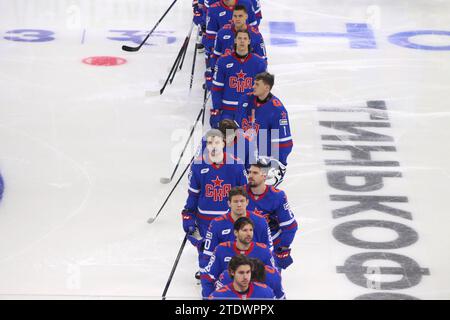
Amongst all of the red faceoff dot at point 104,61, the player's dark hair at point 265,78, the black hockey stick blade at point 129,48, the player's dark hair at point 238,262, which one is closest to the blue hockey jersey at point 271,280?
the player's dark hair at point 238,262

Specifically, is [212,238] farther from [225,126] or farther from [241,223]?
[225,126]

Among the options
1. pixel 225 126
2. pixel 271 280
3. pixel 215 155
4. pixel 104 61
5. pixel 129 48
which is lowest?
pixel 104 61

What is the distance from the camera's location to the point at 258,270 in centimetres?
484

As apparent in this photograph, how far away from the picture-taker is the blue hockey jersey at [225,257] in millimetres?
5262

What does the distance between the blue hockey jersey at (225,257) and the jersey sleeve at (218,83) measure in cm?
280

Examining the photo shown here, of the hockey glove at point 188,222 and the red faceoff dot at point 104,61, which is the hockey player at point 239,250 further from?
the red faceoff dot at point 104,61

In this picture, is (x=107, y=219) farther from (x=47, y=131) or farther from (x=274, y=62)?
(x=274, y=62)

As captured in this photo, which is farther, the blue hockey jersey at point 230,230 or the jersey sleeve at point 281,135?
the jersey sleeve at point 281,135

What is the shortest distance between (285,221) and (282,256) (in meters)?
0.21

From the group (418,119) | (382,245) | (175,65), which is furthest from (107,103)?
(382,245)

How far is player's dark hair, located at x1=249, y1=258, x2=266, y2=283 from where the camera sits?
482 centimetres

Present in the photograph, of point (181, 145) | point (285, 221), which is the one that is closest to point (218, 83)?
point (181, 145)

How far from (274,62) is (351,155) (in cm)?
249

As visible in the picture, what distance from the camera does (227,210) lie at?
20.3ft
